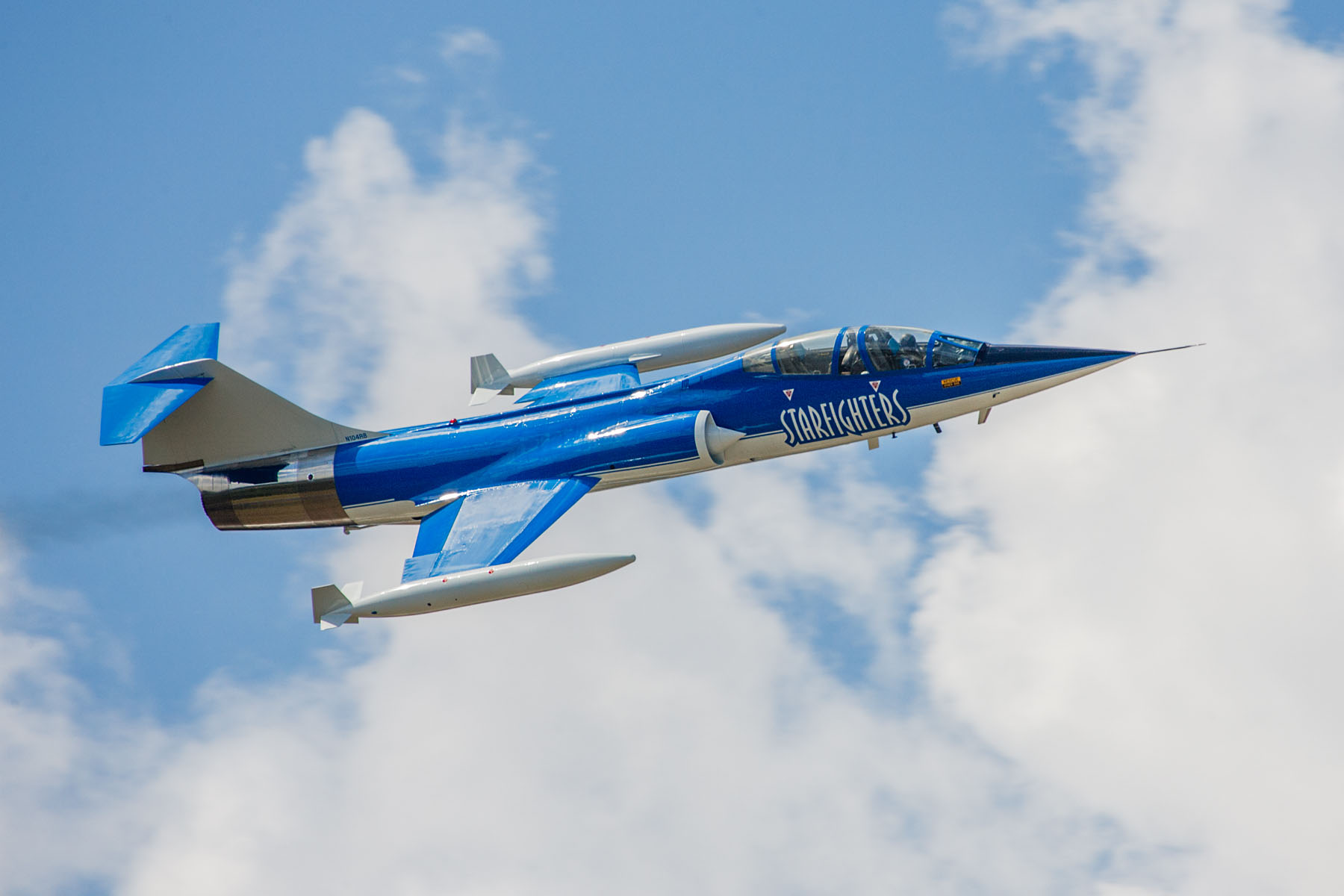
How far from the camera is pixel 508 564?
2253cm

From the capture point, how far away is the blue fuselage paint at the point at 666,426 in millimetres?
24062

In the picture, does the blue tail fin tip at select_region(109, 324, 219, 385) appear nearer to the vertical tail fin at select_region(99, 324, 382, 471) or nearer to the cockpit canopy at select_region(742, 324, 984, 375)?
the vertical tail fin at select_region(99, 324, 382, 471)

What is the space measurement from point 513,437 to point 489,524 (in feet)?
6.51

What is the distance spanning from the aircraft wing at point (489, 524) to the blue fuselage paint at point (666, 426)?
0.29m

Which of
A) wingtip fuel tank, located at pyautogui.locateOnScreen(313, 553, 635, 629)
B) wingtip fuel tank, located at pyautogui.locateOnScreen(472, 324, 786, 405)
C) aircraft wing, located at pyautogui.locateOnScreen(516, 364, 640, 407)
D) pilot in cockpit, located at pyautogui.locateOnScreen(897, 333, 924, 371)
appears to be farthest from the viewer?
wingtip fuel tank, located at pyautogui.locateOnScreen(472, 324, 786, 405)

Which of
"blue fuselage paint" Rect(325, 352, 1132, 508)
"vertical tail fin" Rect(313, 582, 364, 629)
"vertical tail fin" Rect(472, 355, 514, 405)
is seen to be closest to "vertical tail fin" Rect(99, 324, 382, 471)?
"blue fuselage paint" Rect(325, 352, 1132, 508)

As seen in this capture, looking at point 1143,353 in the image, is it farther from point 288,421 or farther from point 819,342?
point 288,421

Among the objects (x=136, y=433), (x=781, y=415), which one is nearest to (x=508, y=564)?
(x=781, y=415)

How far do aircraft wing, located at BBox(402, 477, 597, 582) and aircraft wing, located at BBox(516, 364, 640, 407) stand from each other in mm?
2389

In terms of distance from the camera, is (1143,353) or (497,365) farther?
(497,365)

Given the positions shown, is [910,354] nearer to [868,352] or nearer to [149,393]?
[868,352]

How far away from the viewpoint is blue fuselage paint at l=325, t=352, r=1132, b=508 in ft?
78.9

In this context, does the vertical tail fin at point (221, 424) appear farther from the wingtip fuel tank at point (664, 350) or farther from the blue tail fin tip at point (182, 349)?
the wingtip fuel tank at point (664, 350)

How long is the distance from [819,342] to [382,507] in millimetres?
8255
